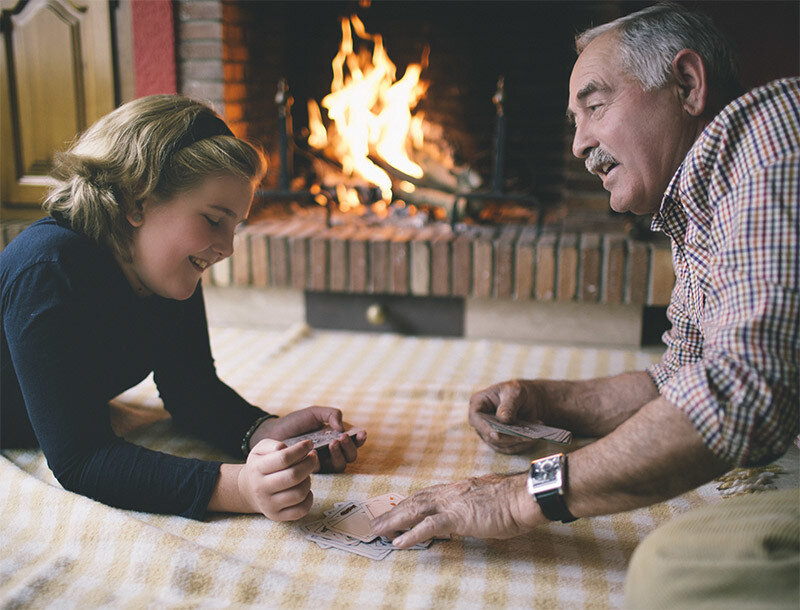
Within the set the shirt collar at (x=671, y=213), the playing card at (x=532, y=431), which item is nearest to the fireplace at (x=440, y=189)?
the playing card at (x=532, y=431)

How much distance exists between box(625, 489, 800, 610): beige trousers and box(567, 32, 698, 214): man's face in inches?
24.4

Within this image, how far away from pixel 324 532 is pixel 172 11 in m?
2.16

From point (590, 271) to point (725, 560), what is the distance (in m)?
1.70

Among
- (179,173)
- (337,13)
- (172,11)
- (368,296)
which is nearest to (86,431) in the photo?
(179,173)

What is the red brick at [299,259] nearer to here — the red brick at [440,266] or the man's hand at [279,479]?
the red brick at [440,266]

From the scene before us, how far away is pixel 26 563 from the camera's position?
4.18 feet

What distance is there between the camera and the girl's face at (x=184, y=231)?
1.46 meters

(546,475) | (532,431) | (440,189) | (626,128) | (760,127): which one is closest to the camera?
(760,127)

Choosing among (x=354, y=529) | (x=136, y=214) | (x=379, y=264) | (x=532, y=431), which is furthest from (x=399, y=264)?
(x=354, y=529)

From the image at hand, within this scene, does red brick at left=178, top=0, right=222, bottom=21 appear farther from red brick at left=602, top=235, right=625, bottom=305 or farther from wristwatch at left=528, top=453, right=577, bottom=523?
wristwatch at left=528, top=453, right=577, bottom=523

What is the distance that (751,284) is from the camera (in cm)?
100

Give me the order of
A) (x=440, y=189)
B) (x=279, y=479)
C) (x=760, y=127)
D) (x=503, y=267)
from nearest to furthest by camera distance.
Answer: (x=760, y=127) → (x=279, y=479) → (x=503, y=267) → (x=440, y=189)

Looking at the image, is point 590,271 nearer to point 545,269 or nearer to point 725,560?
point 545,269

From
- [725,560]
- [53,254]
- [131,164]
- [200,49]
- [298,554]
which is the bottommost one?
[298,554]
